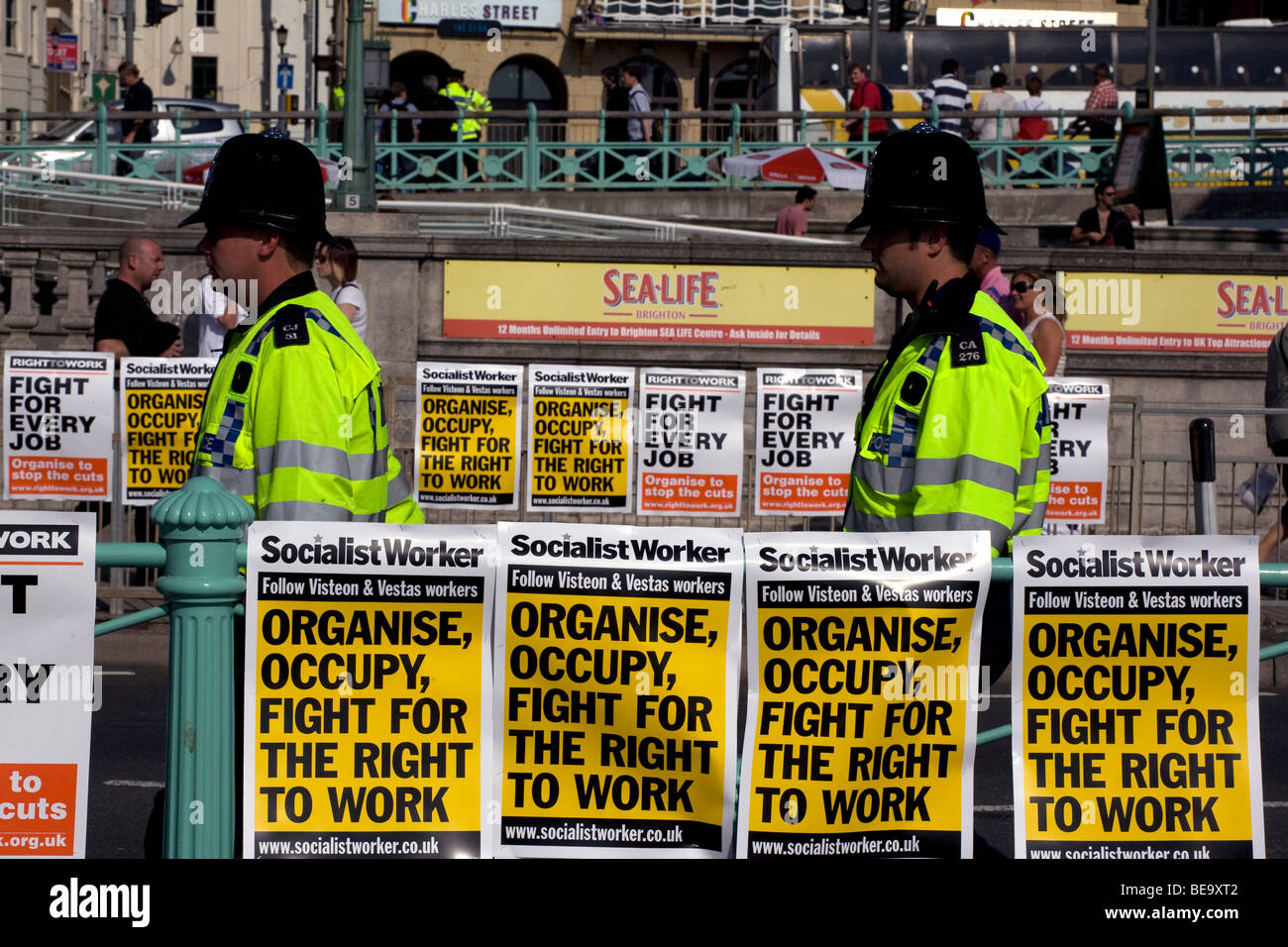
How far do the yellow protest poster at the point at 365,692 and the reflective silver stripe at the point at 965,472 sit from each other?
1.01 metres

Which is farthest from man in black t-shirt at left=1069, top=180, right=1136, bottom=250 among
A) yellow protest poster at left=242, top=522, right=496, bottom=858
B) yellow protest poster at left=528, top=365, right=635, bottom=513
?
yellow protest poster at left=242, top=522, right=496, bottom=858

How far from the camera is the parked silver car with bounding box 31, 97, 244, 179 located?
2317 centimetres

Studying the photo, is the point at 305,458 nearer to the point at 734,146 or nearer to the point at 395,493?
the point at 395,493

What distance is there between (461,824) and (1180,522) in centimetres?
865

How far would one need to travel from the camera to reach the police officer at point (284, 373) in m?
3.80

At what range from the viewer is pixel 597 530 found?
370 cm

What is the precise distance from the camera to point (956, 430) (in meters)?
3.89

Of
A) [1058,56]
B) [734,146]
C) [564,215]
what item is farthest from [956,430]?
[1058,56]

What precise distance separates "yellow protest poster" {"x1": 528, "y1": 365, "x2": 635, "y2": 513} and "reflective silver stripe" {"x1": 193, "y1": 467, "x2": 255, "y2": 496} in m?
7.48

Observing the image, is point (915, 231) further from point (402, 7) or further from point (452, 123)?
point (402, 7)

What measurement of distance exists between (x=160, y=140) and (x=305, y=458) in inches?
977

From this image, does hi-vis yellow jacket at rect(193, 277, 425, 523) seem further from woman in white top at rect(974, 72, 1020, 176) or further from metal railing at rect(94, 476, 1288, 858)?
woman in white top at rect(974, 72, 1020, 176)

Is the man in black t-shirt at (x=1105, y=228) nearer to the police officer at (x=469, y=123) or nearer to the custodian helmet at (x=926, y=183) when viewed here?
the police officer at (x=469, y=123)

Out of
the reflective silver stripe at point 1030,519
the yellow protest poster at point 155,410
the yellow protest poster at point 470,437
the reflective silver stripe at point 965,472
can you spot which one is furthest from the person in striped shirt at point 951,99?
the reflective silver stripe at point 965,472
